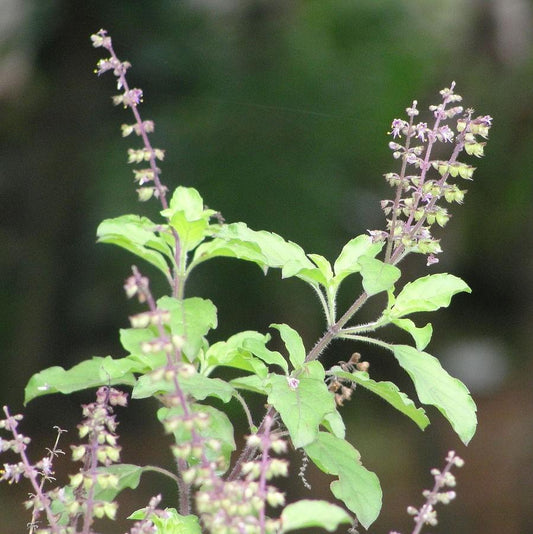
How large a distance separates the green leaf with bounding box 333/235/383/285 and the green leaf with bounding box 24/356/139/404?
217 mm

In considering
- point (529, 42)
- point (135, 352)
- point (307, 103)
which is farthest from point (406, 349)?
point (529, 42)

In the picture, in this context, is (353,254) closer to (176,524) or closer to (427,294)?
(427,294)

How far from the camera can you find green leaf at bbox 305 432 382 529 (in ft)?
2.50

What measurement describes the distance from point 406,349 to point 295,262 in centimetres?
14

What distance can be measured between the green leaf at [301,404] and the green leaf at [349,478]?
2.4 inches

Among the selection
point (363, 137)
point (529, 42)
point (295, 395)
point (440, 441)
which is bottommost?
point (295, 395)

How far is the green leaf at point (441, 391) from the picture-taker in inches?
29.2

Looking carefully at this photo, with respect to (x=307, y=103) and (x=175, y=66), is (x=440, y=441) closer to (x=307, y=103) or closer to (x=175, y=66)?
(x=307, y=103)

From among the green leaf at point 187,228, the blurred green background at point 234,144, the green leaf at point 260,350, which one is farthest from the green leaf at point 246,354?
the blurred green background at point 234,144

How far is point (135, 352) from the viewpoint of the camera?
2.46 feet

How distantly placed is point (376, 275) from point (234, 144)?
209 cm

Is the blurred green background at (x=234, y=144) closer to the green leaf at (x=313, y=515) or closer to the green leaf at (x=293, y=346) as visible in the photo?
the green leaf at (x=293, y=346)

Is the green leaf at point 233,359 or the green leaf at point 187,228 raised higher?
the green leaf at point 187,228

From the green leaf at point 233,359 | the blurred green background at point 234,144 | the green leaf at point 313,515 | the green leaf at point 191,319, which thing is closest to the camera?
the green leaf at point 313,515
